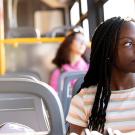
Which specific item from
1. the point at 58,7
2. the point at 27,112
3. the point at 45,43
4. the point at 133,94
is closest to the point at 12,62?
the point at 45,43

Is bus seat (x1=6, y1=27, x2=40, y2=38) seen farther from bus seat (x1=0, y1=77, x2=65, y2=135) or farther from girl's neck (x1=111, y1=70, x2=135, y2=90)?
girl's neck (x1=111, y1=70, x2=135, y2=90)

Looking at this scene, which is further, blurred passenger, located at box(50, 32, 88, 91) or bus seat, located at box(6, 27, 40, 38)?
bus seat, located at box(6, 27, 40, 38)

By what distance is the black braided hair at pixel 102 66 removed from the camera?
929 millimetres

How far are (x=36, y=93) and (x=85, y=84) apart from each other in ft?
0.68

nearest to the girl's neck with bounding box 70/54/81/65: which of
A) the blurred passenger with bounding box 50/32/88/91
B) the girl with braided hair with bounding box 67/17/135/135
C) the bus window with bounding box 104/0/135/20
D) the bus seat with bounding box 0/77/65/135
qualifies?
the blurred passenger with bounding box 50/32/88/91

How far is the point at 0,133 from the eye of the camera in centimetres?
78

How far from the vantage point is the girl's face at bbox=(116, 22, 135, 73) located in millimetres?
894

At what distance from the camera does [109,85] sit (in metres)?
0.96

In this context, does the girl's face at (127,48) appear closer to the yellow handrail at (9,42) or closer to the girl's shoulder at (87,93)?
the girl's shoulder at (87,93)

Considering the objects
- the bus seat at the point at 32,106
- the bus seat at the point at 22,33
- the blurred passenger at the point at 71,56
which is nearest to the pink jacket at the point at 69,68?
the blurred passenger at the point at 71,56

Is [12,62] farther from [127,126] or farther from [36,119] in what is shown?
[127,126]

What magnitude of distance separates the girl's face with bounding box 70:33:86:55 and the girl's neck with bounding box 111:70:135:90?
1880 mm

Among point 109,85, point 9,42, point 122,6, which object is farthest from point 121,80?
point 9,42

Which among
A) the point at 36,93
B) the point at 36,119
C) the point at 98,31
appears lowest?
the point at 36,119
